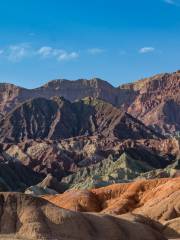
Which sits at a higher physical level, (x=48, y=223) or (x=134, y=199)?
(x=48, y=223)

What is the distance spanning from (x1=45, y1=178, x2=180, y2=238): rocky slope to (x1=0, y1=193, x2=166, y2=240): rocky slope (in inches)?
1762

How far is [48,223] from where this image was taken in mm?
48500

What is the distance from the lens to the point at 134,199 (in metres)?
118

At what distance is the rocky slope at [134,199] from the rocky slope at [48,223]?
44.8 meters

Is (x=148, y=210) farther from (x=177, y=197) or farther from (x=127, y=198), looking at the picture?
(x=127, y=198)

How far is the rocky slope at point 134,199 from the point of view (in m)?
100

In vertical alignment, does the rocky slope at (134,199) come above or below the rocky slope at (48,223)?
below

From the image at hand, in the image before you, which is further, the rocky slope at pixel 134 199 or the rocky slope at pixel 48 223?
the rocky slope at pixel 134 199

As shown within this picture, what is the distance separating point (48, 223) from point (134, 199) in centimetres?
7050

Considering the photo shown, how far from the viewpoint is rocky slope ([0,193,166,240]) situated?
1864 inches

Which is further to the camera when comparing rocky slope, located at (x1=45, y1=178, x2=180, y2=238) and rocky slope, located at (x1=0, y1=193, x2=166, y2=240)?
rocky slope, located at (x1=45, y1=178, x2=180, y2=238)

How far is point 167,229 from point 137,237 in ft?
76.0

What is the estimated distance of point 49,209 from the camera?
164 feet

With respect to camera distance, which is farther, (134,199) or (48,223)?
(134,199)
